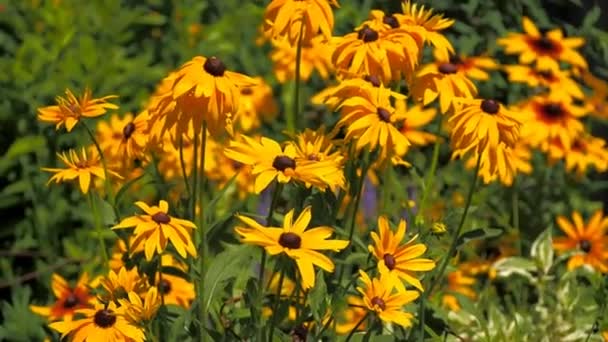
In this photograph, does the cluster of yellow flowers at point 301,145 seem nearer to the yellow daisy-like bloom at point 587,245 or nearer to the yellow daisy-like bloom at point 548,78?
the yellow daisy-like bloom at point 587,245

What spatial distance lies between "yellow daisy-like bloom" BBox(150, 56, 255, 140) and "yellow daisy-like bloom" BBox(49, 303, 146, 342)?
12.5 inches

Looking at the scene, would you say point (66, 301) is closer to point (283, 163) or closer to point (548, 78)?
point (283, 163)

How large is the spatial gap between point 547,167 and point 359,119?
203cm

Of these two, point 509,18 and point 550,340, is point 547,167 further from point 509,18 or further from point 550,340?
point 550,340

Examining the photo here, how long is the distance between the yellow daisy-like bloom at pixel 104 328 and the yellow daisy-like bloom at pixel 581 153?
201 cm

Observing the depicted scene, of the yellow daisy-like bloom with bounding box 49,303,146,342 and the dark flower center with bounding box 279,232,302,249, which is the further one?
the yellow daisy-like bloom with bounding box 49,303,146,342

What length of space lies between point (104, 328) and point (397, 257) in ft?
1.55

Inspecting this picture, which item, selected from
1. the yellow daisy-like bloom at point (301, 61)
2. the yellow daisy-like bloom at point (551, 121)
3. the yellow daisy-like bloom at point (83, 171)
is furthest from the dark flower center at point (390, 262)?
the yellow daisy-like bloom at point (551, 121)

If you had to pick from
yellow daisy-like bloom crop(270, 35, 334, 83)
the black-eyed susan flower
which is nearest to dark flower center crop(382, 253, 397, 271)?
the black-eyed susan flower

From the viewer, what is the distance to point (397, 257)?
2.08 m

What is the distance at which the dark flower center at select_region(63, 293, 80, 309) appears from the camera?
2.80 meters

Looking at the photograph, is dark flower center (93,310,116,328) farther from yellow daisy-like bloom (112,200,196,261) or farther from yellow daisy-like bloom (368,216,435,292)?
yellow daisy-like bloom (368,216,435,292)

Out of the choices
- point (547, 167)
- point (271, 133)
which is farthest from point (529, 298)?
point (271, 133)

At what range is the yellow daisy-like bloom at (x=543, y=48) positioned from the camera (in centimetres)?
372
